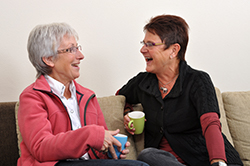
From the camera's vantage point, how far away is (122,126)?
185 centimetres

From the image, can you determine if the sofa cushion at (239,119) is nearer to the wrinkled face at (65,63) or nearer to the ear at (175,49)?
the ear at (175,49)

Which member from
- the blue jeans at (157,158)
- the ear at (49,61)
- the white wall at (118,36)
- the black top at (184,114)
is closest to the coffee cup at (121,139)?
the blue jeans at (157,158)

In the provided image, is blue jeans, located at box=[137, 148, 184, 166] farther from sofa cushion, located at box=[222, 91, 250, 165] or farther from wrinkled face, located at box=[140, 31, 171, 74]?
sofa cushion, located at box=[222, 91, 250, 165]

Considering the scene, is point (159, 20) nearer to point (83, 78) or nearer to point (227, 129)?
point (83, 78)

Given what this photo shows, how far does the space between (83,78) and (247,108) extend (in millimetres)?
1366

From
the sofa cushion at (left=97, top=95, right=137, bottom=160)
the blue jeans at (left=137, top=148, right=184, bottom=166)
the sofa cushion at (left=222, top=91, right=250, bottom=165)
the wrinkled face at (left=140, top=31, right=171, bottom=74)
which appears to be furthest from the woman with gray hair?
the sofa cushion at (left=222, top=91, right=250, bottom=165)

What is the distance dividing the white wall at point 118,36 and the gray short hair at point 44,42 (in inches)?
23.9

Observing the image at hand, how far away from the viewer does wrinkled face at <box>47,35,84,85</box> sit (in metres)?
1.46

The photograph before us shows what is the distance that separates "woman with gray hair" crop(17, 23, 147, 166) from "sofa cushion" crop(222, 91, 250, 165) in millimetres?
1086

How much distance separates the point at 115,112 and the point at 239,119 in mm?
1013

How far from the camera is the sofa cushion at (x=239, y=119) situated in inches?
78.8

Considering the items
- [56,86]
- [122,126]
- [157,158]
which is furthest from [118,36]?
[157,158]

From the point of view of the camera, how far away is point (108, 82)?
7.24ft

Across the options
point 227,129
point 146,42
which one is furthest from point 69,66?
point 227,129
